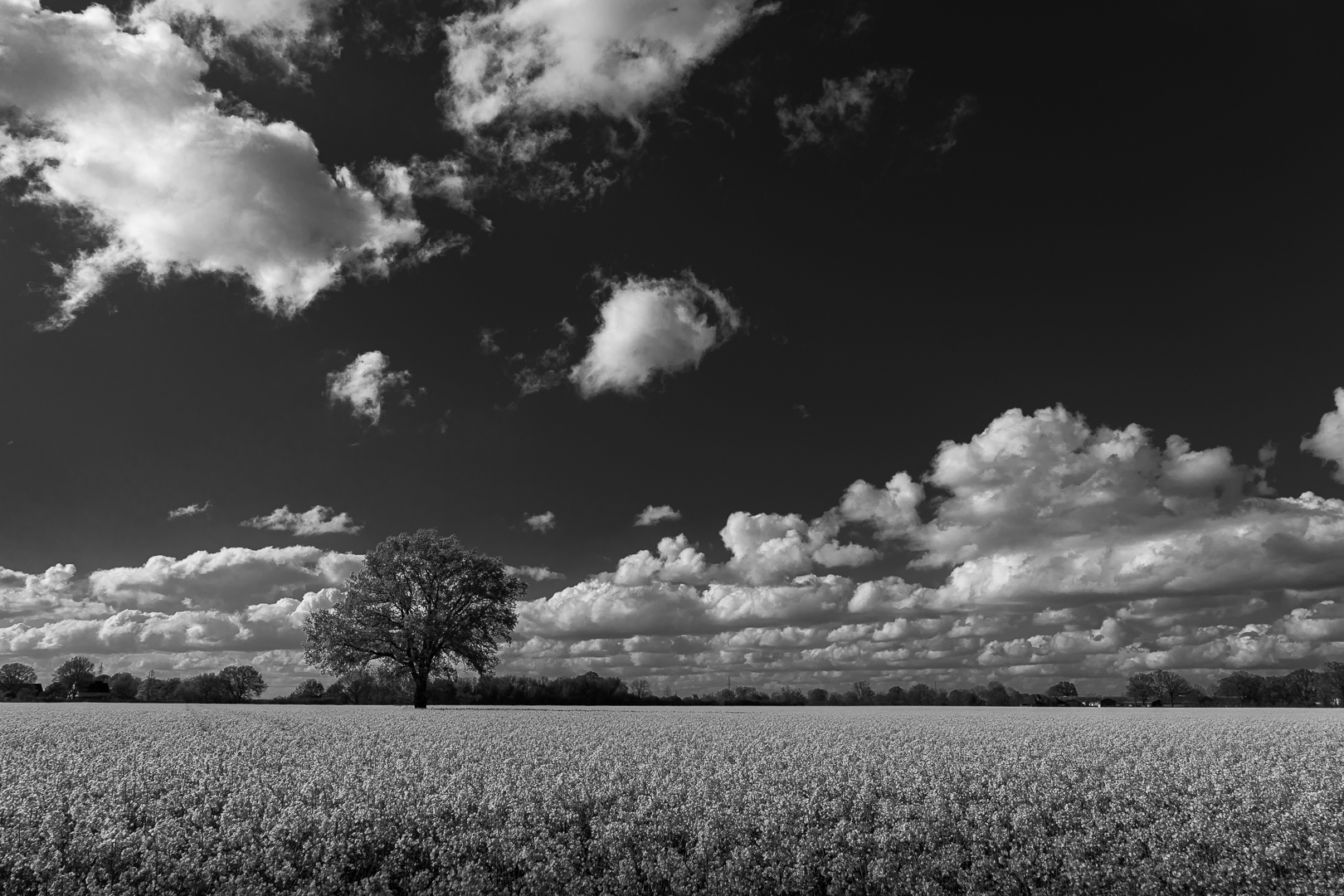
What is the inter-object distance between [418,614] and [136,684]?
12003 cm

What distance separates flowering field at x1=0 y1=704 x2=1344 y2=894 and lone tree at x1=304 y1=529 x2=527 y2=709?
3432 centimetres

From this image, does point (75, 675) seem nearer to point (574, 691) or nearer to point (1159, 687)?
point (574, 691)

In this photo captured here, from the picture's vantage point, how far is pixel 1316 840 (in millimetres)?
12773

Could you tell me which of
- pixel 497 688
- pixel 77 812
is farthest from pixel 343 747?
pixel 497 688

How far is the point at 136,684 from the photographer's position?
137 m

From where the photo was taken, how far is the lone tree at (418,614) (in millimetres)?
53812

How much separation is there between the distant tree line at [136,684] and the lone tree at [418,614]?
82793mm

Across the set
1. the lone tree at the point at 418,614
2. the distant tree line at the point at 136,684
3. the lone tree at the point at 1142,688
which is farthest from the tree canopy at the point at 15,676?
the lone tree at the point at 1142,688

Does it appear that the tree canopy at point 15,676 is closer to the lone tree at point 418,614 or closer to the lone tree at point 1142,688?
the lone tree at point 418,614

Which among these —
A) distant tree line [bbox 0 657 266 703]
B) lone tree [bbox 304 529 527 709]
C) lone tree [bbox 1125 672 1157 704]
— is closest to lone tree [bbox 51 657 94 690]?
distant tree line [bbox 0 657 266 703]

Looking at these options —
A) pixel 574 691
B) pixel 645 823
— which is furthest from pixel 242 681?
pixel 645 823

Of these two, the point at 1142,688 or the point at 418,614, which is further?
the point at 1142,688

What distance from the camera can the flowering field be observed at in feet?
33.6

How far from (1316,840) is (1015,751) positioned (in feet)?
31.7
